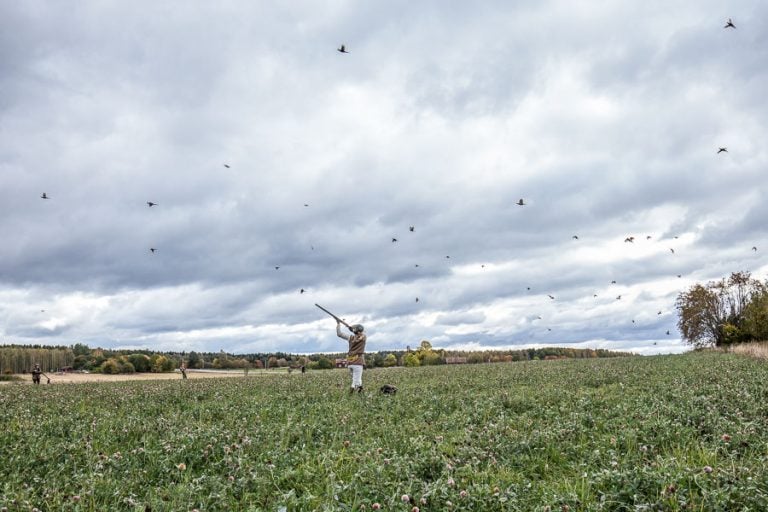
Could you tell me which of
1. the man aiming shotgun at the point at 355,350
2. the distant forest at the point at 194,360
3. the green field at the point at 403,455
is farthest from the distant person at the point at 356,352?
the distant forest at the point at 194,360

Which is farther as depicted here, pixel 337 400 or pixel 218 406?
pixel 337 400

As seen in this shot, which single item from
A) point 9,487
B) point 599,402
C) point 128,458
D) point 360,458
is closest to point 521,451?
point 360,458

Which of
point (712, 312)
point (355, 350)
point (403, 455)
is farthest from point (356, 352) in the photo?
point (712, 312)

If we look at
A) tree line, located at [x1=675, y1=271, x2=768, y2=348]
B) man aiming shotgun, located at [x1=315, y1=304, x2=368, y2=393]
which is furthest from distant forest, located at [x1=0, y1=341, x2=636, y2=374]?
man aiming shotgun, located at [x1=315, y1=304, x2=368, y2=393]

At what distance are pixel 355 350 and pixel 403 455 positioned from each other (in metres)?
12.9

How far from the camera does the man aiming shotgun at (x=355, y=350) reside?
858 inches

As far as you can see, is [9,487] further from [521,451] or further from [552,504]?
[521,451]

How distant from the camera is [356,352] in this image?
22.3 metres

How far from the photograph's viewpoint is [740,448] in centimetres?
935

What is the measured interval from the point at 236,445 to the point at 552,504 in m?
6.41

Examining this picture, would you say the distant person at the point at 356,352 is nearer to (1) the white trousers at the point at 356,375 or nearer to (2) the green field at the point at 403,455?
(1) the white trousers at the point at 356,375

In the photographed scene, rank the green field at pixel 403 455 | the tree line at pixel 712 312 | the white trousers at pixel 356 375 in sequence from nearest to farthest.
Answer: the green field at pixel 403 455 < the white trousers at pixel 356 375 < the tree line at pixel 712 312

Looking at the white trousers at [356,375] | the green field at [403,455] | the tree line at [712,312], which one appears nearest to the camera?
the green field at [403,455]

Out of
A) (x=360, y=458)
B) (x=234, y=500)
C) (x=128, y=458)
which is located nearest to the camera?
(x=234, y=500)
